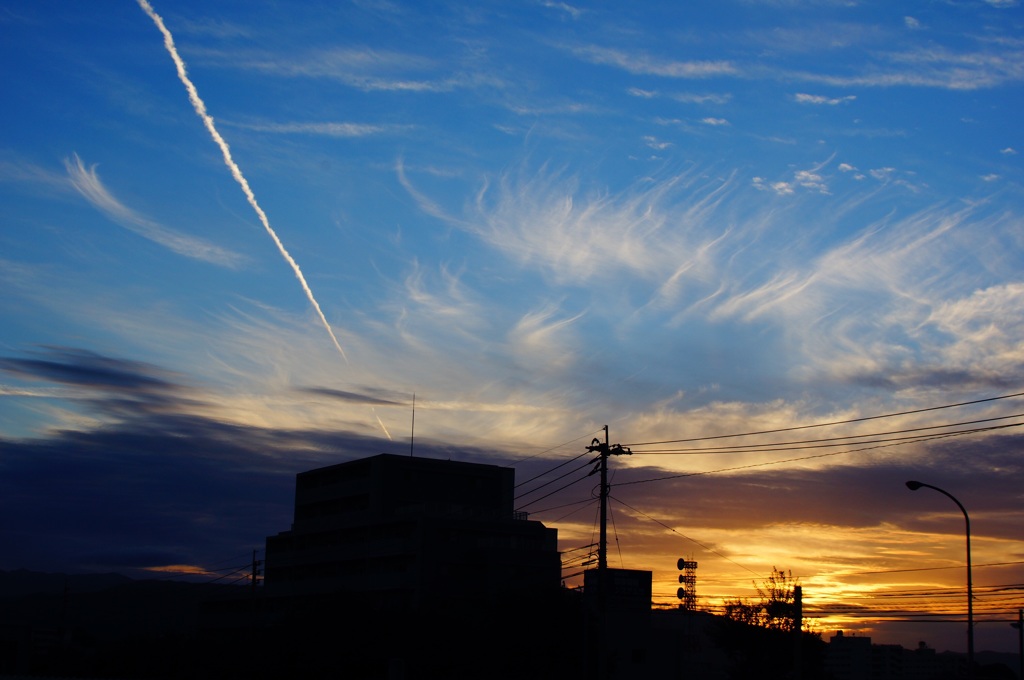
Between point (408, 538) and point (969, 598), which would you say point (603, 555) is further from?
point (408, 538)

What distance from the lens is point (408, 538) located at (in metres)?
97.4

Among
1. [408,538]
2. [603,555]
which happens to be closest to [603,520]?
[603,555]

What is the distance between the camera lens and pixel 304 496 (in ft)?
389

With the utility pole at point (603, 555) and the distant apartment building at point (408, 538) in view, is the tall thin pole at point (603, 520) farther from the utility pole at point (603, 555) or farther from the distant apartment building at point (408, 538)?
the distant apartment building at point (408, 538)

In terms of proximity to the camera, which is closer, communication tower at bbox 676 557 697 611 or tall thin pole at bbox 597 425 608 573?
tall thin pole at bbox 597 425 608 573

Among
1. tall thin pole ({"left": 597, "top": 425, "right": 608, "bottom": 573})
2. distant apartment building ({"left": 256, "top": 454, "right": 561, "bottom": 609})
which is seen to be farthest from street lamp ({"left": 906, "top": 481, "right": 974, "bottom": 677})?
distant apartment building ({"left": 256, "top": 454, "right": 561, "bottom": 609})

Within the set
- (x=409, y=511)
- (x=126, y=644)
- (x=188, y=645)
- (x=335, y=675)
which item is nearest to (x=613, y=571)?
(x=409, y=511)

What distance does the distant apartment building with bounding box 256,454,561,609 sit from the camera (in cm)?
9444

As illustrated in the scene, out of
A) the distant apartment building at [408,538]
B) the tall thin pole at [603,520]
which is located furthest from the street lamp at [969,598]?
the distant apartment building at [408,538]

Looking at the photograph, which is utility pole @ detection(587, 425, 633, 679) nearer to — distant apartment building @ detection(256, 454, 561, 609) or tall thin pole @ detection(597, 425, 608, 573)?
tall thin pole @ detection(597, 425, 608, 573)

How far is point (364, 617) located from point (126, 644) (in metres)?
30.3

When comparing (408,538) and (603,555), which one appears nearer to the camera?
(603,555)

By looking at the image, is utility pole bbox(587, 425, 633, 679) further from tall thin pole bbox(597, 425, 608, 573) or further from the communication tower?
the communication tower

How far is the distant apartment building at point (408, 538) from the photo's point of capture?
94.4 meters
